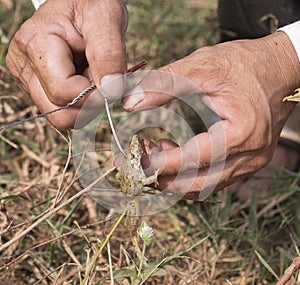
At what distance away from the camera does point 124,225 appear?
4.49 feet

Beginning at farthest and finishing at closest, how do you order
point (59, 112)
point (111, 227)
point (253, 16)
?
point (253, 16)
point (111, 227)
point (59, 112)

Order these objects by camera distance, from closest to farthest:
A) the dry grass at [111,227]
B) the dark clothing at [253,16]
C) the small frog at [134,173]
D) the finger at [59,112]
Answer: the small frog at [134,173] → the finger at [59,112] → the dry grass at [111,227] → the dark clothing at [253,16]

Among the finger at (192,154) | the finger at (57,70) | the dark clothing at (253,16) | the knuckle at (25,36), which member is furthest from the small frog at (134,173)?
the dark clothing at (253,16)

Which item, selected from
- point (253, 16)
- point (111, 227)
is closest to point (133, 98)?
point (111, 227)

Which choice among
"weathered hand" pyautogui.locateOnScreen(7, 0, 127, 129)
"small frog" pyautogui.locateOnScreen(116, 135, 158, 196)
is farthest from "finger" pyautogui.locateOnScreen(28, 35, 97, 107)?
"small frog" pyautogui.locateOnScreen(116, 135, 158, 196)

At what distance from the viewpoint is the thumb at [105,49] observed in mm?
971

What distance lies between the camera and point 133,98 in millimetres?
983

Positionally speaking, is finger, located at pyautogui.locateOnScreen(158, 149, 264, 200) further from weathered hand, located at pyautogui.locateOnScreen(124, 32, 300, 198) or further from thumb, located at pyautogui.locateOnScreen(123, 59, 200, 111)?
thumb, located at pyautogui.locateOnScreen(123, 59, 200, 111)

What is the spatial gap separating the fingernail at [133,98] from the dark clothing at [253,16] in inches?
22.2

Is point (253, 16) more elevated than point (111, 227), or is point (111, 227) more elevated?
point (253, 16)

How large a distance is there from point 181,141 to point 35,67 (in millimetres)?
561

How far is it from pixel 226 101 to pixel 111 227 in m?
0.42

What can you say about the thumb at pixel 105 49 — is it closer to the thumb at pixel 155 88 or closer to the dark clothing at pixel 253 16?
the thumb at pixel 155 88

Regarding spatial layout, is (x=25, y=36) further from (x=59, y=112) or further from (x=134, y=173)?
(x=134, y=173)
